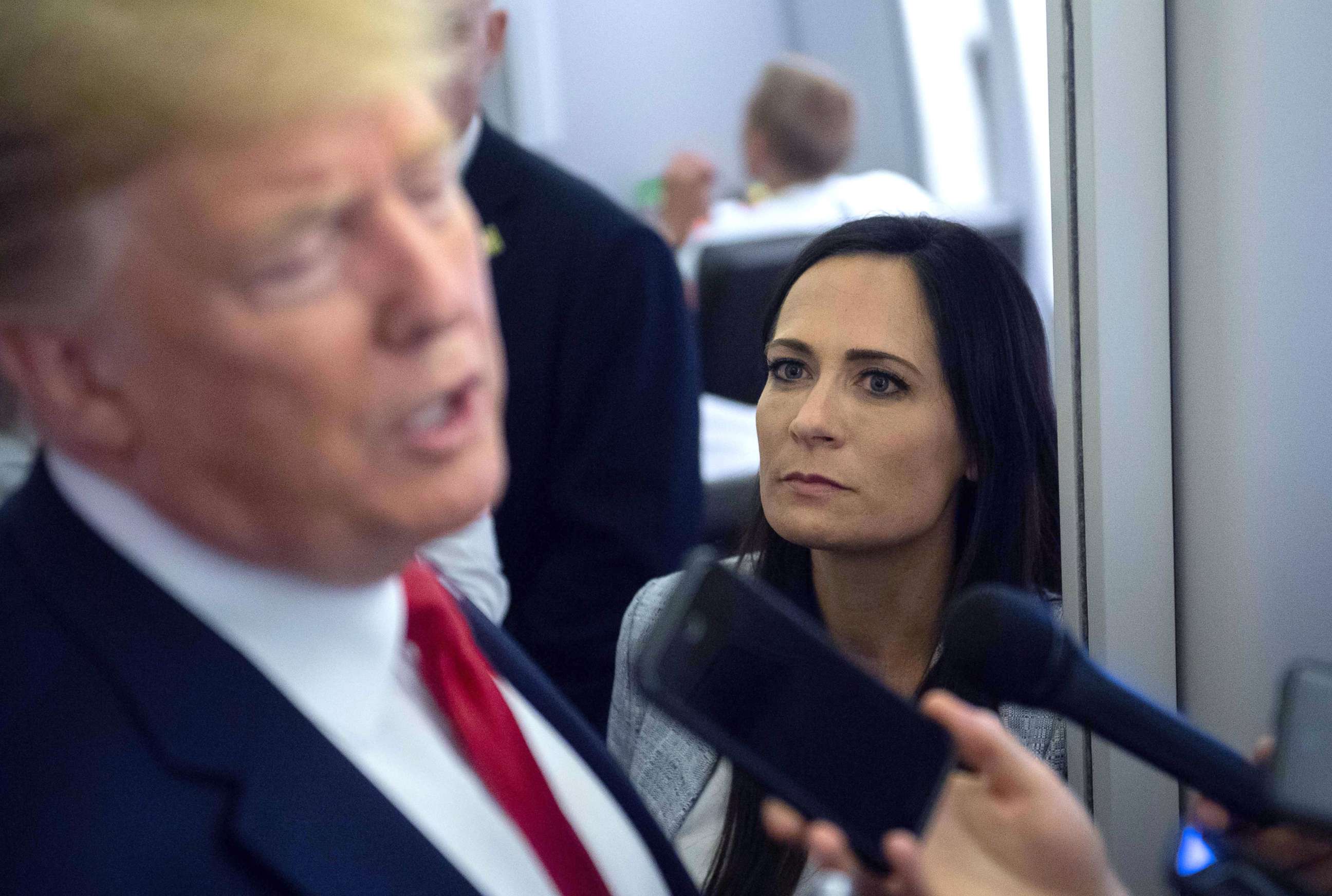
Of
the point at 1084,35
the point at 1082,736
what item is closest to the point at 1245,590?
the point at 1082,736

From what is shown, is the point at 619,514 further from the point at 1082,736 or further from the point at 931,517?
the point at 1082,736

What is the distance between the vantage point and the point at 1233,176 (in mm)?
1058

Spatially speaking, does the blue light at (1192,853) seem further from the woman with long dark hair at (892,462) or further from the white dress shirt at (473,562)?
the white dress shirt at (473,562)

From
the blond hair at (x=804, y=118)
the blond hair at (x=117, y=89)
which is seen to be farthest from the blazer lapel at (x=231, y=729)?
the blond hair at (x=804, y=118)

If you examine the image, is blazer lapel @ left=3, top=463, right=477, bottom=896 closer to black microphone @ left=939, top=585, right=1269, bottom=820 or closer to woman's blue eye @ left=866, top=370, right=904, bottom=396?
black microphone @ left=939, top=585, right=1269, bottom=820

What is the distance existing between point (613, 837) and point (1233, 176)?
71 cm

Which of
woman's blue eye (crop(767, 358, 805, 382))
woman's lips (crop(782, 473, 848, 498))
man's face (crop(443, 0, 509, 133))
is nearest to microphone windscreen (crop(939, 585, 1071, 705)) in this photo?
woman's lips (crop(782, 473, 848, 498))

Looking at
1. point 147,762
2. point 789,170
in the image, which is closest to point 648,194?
point 789,170

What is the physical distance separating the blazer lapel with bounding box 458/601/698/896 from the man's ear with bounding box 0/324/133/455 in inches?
13.7

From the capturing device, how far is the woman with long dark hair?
4.36 ft

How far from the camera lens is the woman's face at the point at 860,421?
1.33m

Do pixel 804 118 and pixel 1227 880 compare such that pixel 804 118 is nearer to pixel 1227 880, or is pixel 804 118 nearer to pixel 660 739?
pixel 660 739

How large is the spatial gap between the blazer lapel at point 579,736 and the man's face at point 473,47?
2.40ft

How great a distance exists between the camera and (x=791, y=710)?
0.66 m
